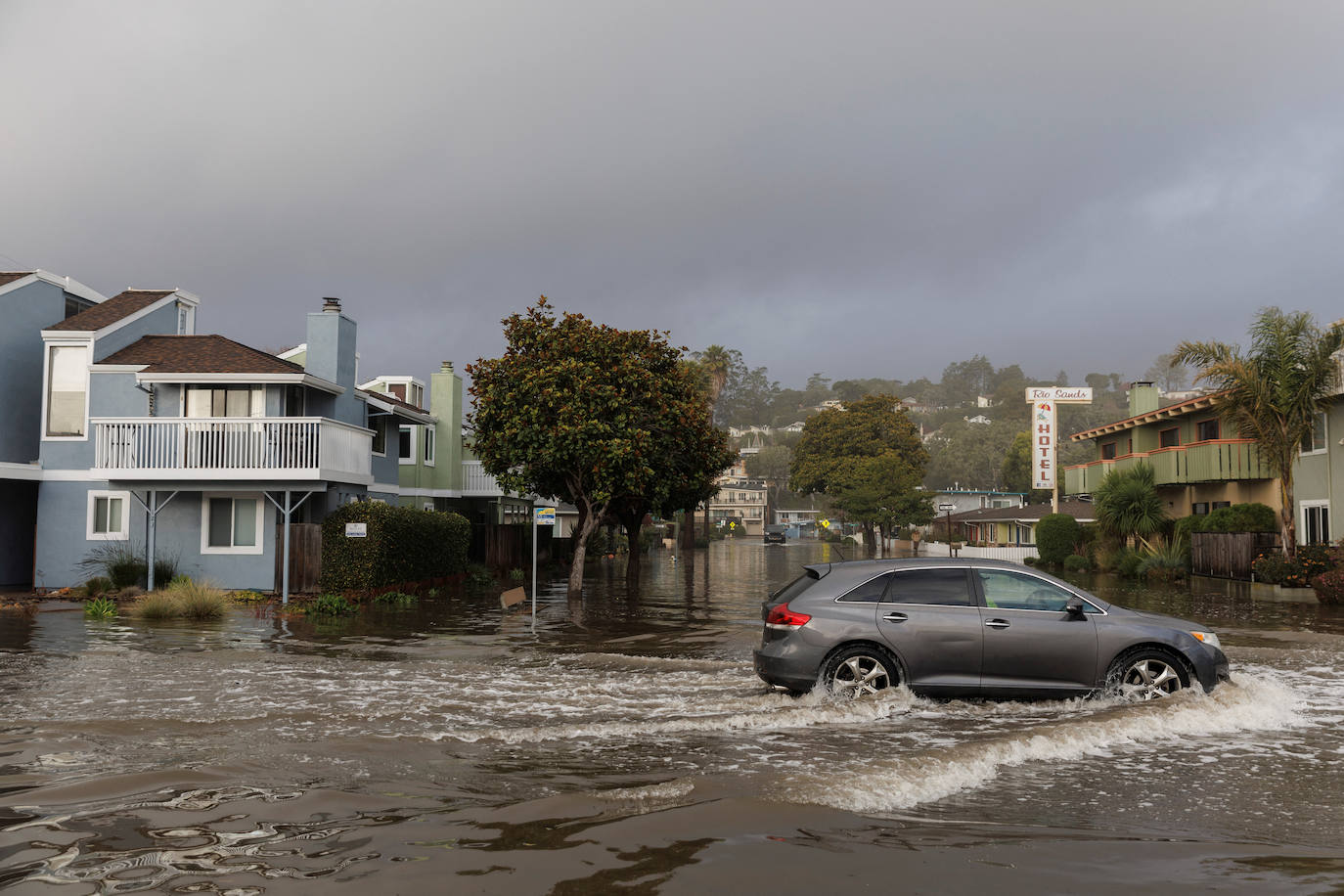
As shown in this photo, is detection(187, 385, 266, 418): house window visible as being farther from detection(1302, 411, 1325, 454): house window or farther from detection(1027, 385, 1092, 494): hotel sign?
detection(1027, 385, 1092, 494): hotel sign

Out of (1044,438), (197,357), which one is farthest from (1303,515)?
(197,357)

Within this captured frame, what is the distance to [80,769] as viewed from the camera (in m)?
7.58

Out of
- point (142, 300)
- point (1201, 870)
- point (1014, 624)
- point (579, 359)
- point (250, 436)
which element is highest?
point (142, 300)

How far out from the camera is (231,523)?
25.3 metres

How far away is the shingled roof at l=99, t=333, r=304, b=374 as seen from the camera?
24984 mm

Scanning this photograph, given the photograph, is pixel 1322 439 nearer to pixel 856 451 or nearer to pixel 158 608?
pixel 158 608

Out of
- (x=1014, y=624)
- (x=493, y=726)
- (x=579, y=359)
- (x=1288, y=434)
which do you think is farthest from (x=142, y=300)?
(x=1288, y=434)

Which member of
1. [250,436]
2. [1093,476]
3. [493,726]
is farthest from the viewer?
[1093,476]

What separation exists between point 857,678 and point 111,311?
25.8m

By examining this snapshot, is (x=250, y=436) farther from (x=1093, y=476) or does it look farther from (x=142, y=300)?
(x=1093, y=476)

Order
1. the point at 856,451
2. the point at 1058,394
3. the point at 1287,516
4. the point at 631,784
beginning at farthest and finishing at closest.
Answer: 1. the point at 856,451
2. the point at 1058,394
3. the point at 1287,516
4. the point at 631,784

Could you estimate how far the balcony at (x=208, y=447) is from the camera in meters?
23.9

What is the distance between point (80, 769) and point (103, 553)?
66.0 feet

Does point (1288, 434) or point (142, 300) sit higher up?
point (142, 300)
